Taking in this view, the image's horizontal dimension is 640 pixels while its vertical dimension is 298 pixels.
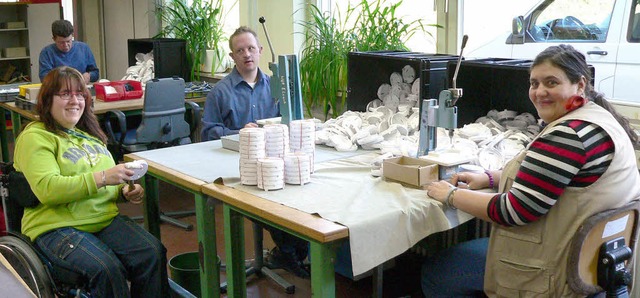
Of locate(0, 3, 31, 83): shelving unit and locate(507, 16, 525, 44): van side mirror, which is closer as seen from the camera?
locate(507, 16, 525, 44): van side mirror


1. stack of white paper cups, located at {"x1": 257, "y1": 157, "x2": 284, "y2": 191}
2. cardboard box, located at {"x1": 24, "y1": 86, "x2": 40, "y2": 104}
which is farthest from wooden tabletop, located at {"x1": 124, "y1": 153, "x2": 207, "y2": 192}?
cardboard box, located at {"x1": 24, "y1": 86, "x2": 40, "y2": 104}

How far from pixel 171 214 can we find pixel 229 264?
2229 mm

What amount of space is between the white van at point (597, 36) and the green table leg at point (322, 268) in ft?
5.30

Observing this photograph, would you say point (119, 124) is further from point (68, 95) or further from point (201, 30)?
point (68, 95)

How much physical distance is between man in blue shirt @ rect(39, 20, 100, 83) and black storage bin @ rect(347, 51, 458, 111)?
2.90 meters

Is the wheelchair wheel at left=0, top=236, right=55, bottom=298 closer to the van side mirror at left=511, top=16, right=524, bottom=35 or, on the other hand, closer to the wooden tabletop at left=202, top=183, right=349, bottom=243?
the wooden tabletop at left=202, top=183, right=349, bottom=243

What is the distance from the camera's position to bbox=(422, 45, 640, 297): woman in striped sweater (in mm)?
1803

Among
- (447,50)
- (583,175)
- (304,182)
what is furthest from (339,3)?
(583,175)

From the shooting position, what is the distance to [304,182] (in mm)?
2299

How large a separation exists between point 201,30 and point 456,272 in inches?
171

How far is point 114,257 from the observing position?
2.45m

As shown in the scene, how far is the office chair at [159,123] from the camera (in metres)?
4.50

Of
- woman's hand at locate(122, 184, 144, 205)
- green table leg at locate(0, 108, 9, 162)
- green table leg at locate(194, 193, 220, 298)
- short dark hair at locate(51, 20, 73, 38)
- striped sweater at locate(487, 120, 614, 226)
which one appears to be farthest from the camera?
green table leg at locate(0, 108, 9, 162)

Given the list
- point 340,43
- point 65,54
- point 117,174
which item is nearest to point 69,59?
point 65,54
